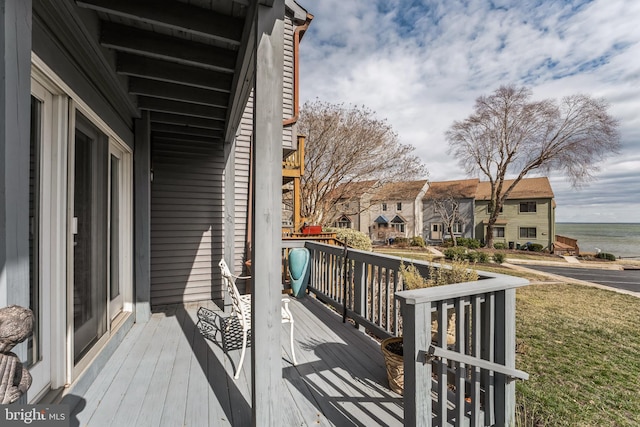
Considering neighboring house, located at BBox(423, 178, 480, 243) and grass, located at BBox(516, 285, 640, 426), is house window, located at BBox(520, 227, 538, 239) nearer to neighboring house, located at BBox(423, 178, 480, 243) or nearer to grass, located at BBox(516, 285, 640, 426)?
neighboring house, located at BBox(423, 178, 480, 243)

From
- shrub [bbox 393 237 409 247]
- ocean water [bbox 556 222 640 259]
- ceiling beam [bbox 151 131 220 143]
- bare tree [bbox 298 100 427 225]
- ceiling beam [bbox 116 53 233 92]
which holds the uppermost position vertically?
bare tree [bbox 298 100 427 225]

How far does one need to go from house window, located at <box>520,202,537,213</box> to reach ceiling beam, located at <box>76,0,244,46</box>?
2852 cm

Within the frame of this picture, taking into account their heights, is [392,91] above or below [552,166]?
above

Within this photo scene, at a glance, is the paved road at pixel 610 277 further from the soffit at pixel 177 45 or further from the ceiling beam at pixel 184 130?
the soffit at pixel 177 45

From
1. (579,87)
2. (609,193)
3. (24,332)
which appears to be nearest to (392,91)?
(579,87)

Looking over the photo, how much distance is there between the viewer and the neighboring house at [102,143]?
1.18m

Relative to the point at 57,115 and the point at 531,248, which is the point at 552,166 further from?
the point at 57,115

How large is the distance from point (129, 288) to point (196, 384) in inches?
68.7

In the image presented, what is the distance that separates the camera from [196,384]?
2.33 m

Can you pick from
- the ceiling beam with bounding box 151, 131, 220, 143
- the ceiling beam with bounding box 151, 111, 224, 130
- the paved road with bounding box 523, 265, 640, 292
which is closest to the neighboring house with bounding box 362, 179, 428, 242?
the paved road with bounding box 523, 265, 640, 292

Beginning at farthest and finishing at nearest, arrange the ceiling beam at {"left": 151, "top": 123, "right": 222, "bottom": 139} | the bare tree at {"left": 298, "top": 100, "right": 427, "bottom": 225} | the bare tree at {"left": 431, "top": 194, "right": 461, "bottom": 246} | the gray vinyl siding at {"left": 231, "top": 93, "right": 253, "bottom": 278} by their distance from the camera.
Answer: the bare tree at {"left": 431, "top": 194, "right": 461, "bottom": 246} < the bare tree at {"left": 298, "top": 100, "right": 427, "bottom": 225} < the gray vinyl siding at {"left": 231, "top": 93, "right": 253, "bottom": 278} < the ceiling beam at {"left": 151, "top": 123, "right": 222, "bottom": 139}

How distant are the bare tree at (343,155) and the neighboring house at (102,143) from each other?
1189cm

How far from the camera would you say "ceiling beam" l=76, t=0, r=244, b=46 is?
1842 millimetres

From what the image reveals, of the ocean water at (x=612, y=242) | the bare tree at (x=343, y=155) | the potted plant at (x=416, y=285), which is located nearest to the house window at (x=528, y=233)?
the ocean water at (x=612, y=242)
